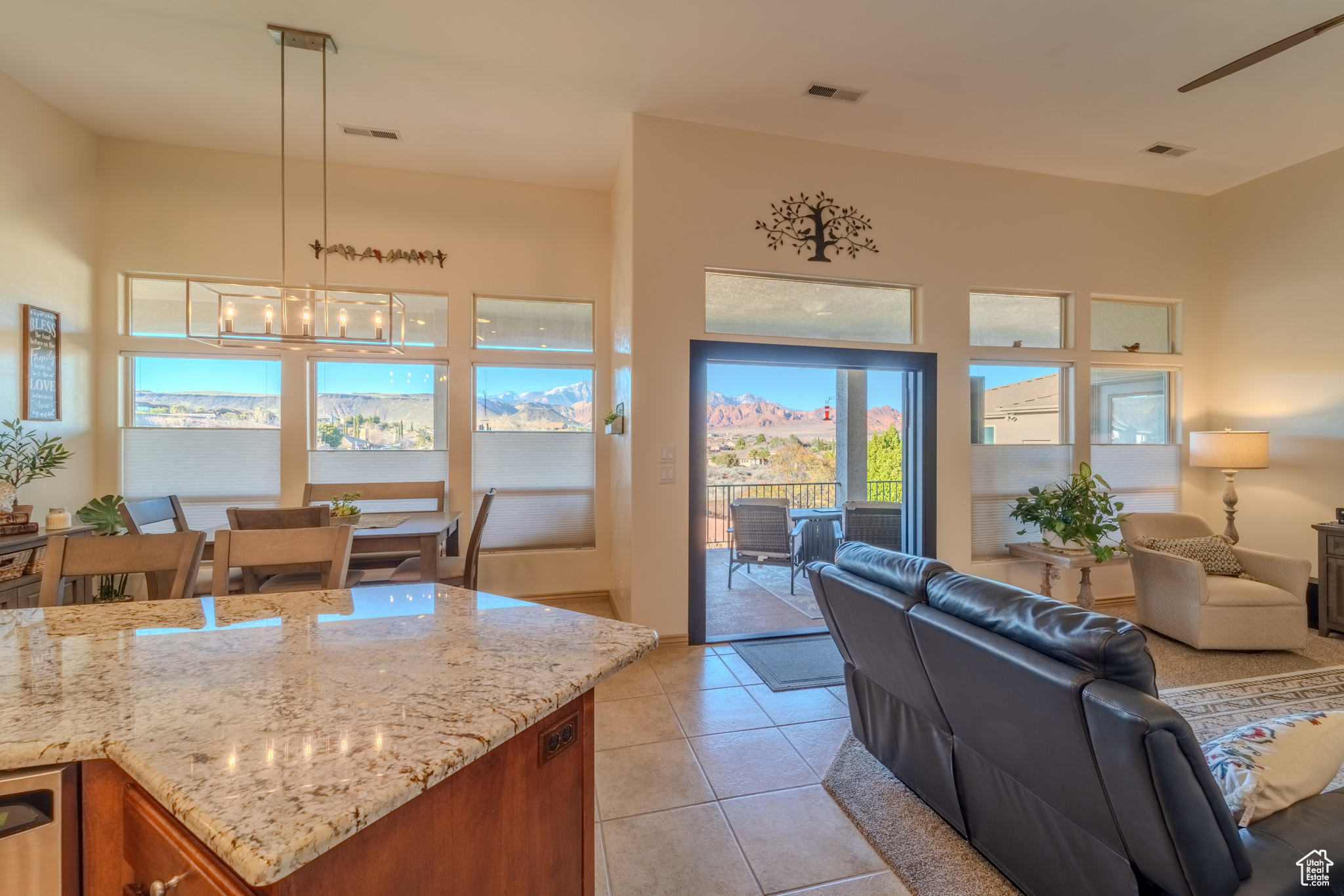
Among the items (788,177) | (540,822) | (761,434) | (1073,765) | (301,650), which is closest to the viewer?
(540,822)

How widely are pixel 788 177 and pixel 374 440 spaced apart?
376 centimetres

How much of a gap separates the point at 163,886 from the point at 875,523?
4499 mm

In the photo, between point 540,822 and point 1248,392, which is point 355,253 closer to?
point 540,822

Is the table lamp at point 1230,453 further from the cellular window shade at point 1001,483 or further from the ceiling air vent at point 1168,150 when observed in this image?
the ceiling air vent at point 1168,150

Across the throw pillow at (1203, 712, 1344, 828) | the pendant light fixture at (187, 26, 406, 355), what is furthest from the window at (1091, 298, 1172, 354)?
the pendant light fixture at (187, 26, 406, 355)

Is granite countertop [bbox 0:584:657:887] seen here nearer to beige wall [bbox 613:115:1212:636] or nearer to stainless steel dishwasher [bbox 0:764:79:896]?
stainless steel dishwasher [bbox 0:764:79:896]

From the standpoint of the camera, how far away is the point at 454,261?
14.6 ft

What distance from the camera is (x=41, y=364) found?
3.49 m

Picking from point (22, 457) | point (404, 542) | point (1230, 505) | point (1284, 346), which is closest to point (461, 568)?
point (404, 542)

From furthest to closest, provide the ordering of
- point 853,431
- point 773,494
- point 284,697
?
point 773,494 < point 853,431 < point 284,697

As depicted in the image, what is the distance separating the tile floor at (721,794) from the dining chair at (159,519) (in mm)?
2190

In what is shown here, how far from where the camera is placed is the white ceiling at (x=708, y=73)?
9.06ft

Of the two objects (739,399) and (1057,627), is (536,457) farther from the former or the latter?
(1057,627)

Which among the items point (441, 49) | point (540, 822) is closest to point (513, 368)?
point (441, 49)
